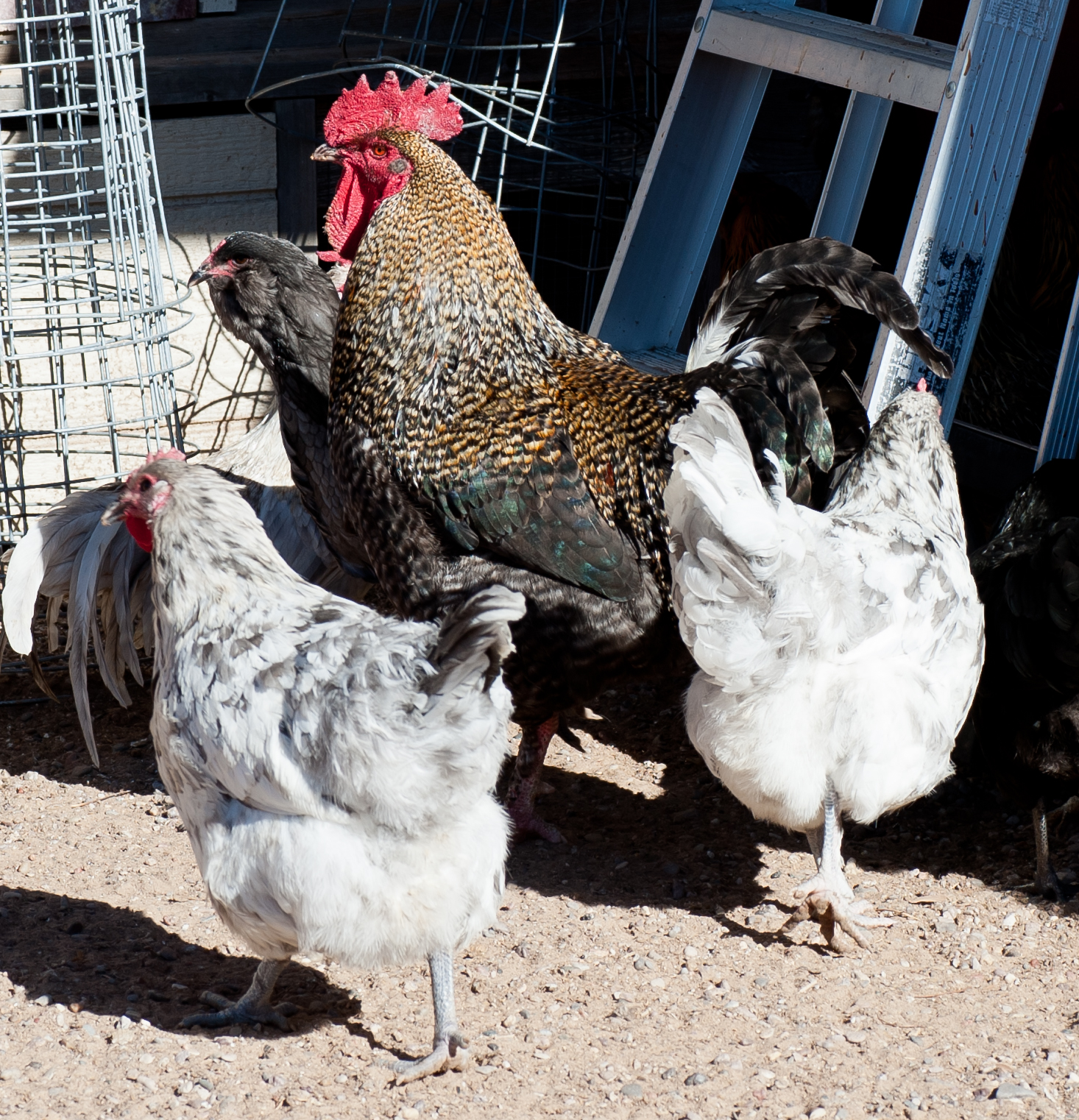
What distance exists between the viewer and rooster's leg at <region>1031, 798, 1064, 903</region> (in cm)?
339

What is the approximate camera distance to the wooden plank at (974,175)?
12.2 feet

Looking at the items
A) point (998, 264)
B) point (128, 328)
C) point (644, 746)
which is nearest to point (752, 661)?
point (644, 746)

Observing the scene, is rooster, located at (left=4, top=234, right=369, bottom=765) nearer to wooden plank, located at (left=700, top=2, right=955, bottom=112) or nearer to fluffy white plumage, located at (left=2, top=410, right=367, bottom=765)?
fluffy white plumage, located at (left=2, top=410, right=367, bottom=765)

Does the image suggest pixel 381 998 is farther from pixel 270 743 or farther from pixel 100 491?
pixel 100 491

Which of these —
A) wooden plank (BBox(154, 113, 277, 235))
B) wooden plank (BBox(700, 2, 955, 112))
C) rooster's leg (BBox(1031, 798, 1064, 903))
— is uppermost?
wooden plank (BBox(700, 2, 955, 112))

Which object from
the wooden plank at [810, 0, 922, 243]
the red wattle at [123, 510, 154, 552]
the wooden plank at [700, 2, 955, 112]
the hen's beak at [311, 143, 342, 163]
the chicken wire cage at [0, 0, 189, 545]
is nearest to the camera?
the red wattle at [123, 510, 154, 552]

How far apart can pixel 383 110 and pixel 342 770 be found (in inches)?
97.0

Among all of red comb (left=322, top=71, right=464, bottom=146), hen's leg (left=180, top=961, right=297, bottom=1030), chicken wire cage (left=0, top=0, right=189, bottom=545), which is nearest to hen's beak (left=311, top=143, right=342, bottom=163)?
red comb (left=322, top=71, right=464, bottom=146)

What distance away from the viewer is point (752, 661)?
288 cm

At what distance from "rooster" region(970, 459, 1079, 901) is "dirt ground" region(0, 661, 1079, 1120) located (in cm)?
33

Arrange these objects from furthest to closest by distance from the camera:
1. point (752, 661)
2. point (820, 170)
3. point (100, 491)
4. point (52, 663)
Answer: point (820, 170) < point (52, 663) < point (100, 491) < point (752, 661)

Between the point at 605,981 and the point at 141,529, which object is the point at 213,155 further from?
the point at 605,981

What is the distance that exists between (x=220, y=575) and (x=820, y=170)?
4176 millimetres

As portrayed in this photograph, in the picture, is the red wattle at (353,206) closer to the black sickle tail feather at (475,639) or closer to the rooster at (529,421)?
the rooster at (529,421)
